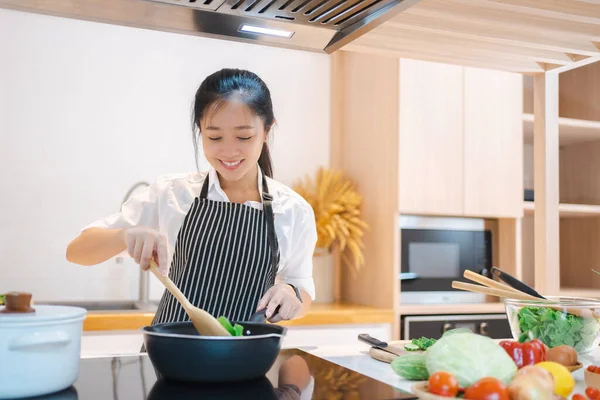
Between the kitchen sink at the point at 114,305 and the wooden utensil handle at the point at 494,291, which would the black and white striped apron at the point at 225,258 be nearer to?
the wooden utensil handle at the point at 494,291

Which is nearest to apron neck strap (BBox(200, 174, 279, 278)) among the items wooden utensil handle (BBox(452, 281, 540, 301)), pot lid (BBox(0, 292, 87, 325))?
wooden utensil handle (BBox(452, 281, 540, 301))

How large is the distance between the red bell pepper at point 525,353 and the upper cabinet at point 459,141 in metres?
1.82

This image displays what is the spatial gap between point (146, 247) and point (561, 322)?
2.77ft

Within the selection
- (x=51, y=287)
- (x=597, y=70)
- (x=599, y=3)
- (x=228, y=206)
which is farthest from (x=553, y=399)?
(x=597, y=70)

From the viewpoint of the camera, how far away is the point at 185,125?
3.01 m

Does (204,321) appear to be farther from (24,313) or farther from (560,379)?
(560,379)

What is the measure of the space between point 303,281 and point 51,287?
4.67 feet

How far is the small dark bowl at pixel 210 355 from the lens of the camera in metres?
0.96

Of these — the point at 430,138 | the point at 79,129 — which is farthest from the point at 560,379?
the point at 79,129

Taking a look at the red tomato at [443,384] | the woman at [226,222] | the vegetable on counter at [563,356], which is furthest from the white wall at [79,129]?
the red tomato at [443,384]

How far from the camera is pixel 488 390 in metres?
0.83

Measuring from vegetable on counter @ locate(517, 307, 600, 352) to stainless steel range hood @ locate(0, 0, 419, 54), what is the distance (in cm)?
68

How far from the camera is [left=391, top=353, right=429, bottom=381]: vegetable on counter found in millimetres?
1066

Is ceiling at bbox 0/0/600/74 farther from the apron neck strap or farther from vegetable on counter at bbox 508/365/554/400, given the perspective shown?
vegetable on counter at bbox 508/365/554/400
